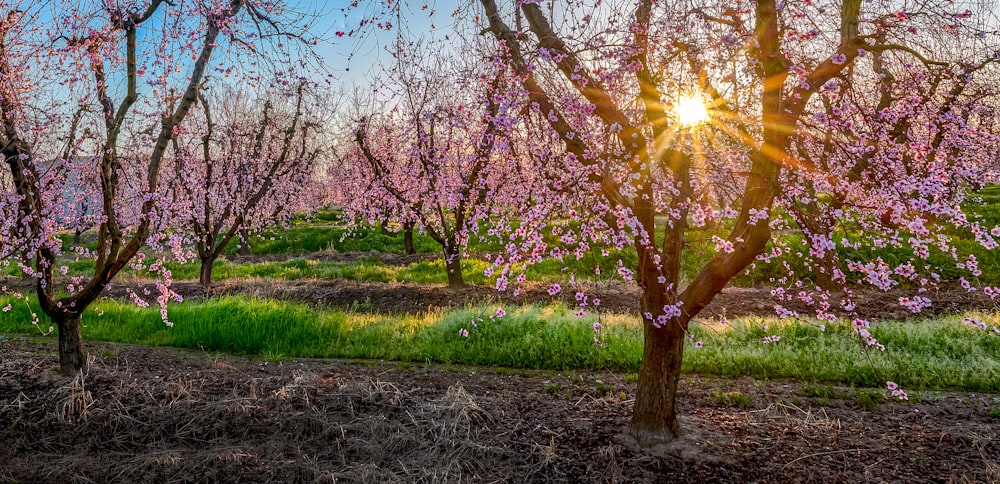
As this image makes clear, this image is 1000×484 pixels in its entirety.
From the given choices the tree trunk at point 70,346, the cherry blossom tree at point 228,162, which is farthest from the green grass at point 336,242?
the tree trunk at point 70,346

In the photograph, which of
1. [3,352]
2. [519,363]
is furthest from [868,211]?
[3,352]

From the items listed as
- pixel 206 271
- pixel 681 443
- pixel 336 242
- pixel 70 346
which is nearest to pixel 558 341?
pixel 681 443

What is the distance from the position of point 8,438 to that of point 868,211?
829 cm

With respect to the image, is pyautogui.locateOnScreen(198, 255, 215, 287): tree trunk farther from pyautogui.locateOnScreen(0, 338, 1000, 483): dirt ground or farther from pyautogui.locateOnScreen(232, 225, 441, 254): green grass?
pyautogui.locateOnScreen(232, 225, 441, 254): green grass

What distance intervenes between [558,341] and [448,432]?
12.2ft

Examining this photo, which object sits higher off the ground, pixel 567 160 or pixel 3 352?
pixel 567 160

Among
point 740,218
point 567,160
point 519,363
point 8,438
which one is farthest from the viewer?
point 519,363

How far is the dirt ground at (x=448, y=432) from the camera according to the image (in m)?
4.79

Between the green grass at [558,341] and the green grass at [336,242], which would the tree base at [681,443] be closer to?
the green grass at [558,341]

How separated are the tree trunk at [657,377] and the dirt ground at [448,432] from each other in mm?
188

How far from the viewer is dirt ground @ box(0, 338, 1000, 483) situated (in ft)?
15.7

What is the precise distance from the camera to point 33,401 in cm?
620

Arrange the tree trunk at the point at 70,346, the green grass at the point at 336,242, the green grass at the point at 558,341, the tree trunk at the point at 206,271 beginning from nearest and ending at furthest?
1. the tree trunk at the point at 70,346
2. the green grass at the point at 558,341
3. the tree trunk at the point at 206,271
4. the green grass at the point at 336,242

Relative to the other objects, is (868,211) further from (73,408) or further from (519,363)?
(73,408)
